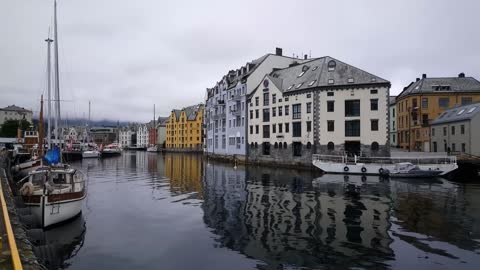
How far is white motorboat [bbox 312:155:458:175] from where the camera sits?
39375mm

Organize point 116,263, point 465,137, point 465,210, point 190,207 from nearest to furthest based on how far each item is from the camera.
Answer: point 116,263
point 465,210
point 190,207
point 465,137

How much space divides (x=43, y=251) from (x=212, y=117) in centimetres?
7082

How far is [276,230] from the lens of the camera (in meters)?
16.4

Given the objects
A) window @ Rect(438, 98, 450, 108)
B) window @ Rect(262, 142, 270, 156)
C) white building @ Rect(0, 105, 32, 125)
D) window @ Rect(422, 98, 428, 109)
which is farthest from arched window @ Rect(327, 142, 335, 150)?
white building @ Rect(0, 105, 32, 125)

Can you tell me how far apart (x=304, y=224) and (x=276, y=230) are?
1.96m

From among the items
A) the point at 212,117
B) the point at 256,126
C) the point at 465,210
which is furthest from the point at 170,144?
the point at 465,210

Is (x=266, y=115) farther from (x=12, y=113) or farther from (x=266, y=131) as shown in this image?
(x=12, y=113)

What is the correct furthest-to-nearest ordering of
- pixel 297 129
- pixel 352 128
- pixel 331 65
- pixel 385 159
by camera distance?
1. pixel 297 129
2. pixel 331 65
3. pixel 352 128
4. pixel 385 159

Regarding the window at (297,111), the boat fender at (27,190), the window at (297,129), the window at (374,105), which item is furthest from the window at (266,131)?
the boat fender at (27,190)

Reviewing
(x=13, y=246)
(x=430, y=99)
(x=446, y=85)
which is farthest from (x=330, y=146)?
(x=13, y=246)

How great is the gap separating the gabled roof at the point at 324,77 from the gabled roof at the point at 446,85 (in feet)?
81.5

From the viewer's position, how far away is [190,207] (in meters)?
22.5

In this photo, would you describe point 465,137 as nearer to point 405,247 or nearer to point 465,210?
point 465,210

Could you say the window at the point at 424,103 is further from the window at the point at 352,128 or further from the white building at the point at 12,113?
the white building at the point at 12,113
